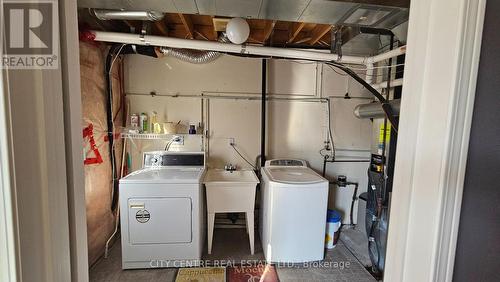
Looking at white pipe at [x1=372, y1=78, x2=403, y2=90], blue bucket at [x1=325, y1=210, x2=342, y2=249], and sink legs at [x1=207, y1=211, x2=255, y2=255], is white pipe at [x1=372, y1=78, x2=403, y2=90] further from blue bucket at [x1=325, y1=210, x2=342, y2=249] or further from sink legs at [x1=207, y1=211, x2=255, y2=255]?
sink legs at [x1=207, y1=211, x2=255, y2=255]

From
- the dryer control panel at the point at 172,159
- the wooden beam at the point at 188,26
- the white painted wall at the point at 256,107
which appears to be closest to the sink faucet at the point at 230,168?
the white painted wall at the point at 256,107

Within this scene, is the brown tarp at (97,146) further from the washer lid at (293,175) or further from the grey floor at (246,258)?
the washer lid at (293,175)

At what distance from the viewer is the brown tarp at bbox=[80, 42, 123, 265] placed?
2.19 meters

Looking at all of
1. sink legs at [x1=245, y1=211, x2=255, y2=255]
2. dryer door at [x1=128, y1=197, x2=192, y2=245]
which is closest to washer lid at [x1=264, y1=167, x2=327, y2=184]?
sink legs at [x1=245, y1=211, x2=255, y2=255]

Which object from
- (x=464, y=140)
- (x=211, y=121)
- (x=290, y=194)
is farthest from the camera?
(x=211, y=121)

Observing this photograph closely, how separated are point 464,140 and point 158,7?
189 centimetres

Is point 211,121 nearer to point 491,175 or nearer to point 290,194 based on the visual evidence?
point 290,194

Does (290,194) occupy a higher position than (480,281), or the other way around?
(480,281)

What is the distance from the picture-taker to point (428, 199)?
0.52 m

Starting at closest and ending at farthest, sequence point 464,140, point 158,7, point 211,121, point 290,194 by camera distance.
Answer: point 464,140, point 158,7, point 290,194, point 211,121

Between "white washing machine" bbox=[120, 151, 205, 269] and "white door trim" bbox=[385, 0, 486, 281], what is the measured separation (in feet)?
6.27

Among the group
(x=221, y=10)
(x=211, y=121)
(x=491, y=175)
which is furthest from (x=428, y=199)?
(x=211, y=121)

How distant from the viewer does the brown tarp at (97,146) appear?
7.20ft

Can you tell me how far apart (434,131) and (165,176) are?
225 cm
